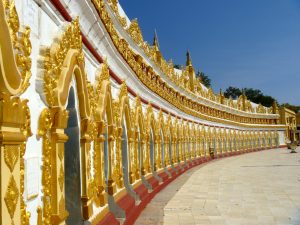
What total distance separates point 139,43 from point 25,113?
10.3m

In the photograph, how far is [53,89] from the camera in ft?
12.7

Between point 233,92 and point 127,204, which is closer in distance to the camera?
point 127,204

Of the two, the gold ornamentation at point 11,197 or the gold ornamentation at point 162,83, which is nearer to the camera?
the gold ornamentation at point 11,197

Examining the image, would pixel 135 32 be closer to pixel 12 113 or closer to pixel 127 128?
pixel 127 128

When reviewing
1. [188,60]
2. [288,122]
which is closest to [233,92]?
[288,122]

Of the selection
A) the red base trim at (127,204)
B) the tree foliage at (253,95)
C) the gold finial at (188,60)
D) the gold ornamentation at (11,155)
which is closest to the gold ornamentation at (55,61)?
the gold ornamentation at (11,155)

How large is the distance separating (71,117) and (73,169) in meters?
0.75

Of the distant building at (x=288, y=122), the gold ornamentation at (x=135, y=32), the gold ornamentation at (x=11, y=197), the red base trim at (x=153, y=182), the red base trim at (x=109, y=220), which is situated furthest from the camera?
the distant building at (x=288, y=122)

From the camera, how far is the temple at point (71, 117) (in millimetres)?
2840

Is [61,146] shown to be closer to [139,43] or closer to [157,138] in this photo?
[139,43]

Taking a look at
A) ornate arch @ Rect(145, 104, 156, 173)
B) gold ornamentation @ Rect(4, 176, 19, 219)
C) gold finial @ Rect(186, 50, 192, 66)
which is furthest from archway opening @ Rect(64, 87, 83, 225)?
gold finial @ Rect(186, 50, 192, 66)

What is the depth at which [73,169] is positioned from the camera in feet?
16.5

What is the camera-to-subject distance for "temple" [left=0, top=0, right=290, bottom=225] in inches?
112

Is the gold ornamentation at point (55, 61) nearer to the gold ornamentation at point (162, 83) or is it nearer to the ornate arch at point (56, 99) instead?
the ornate arch at point (56, 99)
